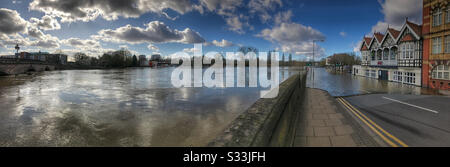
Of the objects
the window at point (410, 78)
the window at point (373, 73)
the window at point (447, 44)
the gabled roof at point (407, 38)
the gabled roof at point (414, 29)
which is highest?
the gabled roof at point (414, 29)

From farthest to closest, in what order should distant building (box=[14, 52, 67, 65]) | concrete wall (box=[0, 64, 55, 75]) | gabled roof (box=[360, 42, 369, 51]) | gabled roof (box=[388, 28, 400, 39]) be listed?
distant building (box=[14, 52, 67, 65]), concrete wall (box=[0, 64, 55, 75]), gabled roof (box=[360, 42, 369, 51]), gabled roof (box=[388, 28, 400, 39])

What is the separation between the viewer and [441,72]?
17531 millimetres

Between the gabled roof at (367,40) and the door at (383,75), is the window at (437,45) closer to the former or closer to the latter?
the door at (383,75)

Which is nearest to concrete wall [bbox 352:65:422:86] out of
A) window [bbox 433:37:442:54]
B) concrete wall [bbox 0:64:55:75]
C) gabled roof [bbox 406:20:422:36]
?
window [bbox 433:37:442:54]

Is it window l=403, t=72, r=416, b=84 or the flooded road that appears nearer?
the flooded road

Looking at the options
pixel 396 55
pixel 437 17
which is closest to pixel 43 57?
pixel 396 55

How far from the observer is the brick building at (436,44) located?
16891 millimetres

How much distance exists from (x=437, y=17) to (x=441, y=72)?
18.2ft

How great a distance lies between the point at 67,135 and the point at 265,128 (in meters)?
6.31

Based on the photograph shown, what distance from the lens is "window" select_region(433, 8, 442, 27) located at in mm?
17541

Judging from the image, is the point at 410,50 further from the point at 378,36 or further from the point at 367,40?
the point at 367,40

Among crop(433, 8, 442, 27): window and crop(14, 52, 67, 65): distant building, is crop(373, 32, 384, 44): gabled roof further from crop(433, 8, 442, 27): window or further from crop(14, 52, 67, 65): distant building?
crop(14, 52, 67, 65): distant building

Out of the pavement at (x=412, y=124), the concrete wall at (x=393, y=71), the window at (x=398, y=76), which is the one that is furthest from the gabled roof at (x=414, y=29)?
the pavement at (x=412, y=124)
